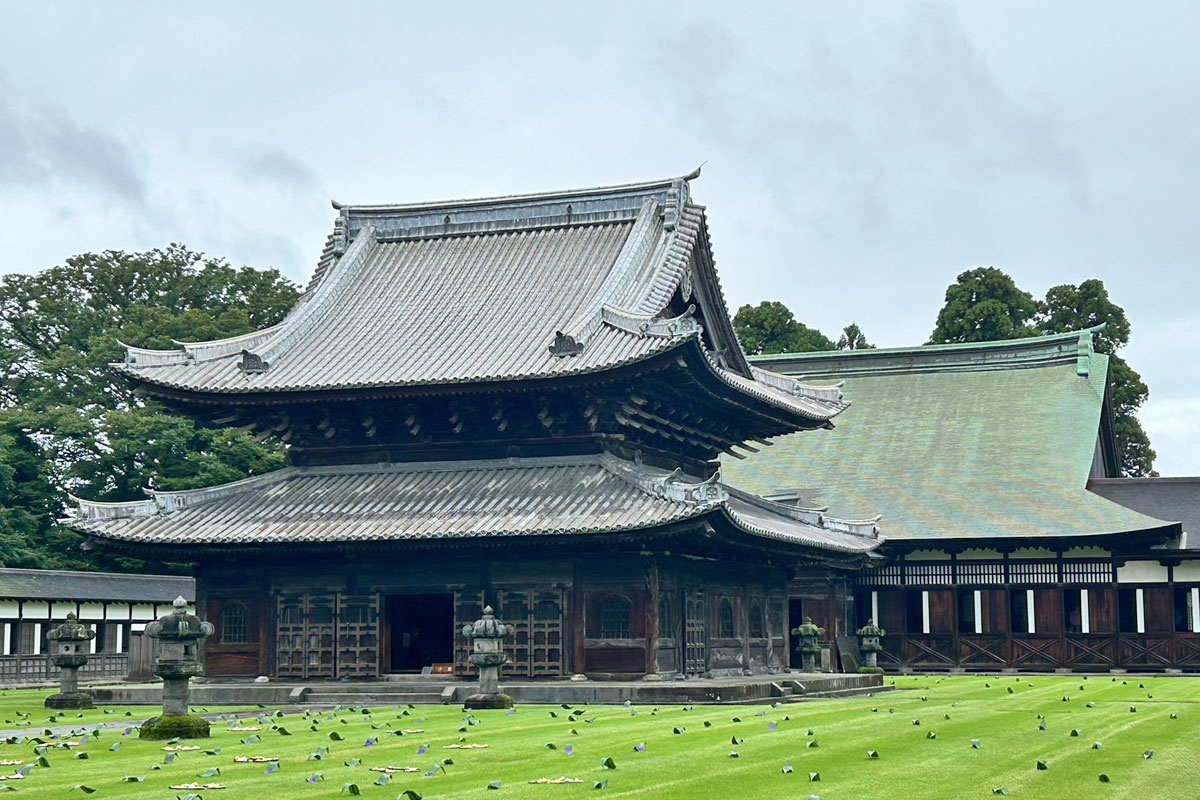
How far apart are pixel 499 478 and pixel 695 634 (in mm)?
6181

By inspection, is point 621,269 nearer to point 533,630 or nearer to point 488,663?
point 533,630

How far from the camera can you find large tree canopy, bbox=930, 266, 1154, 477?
93188 millimetres

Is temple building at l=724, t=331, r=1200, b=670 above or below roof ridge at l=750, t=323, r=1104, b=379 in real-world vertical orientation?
below

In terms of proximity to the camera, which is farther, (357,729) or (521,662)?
(521,662)

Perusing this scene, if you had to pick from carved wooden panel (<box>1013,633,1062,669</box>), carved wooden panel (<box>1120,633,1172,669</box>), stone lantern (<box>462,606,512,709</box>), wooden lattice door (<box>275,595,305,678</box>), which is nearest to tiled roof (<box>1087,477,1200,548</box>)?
carved wooden panel (<box>1120,633,1172,669</box>)

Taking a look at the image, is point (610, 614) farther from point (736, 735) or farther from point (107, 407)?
point (107, 407)

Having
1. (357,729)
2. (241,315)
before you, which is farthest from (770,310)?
(357,729)

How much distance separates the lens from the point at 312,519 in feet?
132

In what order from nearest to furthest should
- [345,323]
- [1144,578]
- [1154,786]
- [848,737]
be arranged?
1. [1154,786]
2. [848,737]
3. [345,323]
4. [1144,578]

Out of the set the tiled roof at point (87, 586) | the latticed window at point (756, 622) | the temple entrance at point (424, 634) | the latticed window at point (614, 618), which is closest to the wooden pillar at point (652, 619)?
the latticed window at point (614, 618)

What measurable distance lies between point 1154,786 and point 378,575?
82.6ft

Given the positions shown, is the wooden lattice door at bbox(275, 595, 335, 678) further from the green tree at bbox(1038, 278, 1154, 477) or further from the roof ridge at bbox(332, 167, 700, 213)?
the green tree at bbox(1038, 278, 1154, 477)

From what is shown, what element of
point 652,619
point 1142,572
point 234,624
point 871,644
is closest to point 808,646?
point 871,644

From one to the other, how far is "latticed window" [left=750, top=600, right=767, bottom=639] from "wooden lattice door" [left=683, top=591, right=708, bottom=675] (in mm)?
4221
